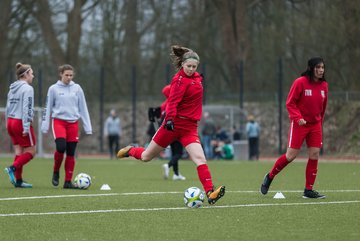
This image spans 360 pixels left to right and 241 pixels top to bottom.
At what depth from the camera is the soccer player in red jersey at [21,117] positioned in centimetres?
1551

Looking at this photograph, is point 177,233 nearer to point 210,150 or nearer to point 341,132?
point 210,150

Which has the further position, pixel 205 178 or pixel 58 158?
pixel 58 158

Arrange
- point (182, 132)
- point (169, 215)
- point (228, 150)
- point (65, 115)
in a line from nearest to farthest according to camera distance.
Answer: point (169, 215), point (182, 132), point (65, 115), point (228, 150)

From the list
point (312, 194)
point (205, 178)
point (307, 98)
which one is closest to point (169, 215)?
point (205, 178)

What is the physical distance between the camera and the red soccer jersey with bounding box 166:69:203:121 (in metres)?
11.9

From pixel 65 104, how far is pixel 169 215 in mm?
5177

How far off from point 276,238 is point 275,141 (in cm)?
2791

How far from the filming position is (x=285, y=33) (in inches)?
1608

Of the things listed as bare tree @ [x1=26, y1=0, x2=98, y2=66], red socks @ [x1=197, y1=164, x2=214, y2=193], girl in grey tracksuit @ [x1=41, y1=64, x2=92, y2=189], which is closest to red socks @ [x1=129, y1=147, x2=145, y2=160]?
Answer: red socks @ [x1=197, y1=164, x2=214, y2=193]

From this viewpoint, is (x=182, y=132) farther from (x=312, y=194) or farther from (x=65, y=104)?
(x=65, y=104)

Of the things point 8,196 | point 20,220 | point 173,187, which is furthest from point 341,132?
point 20,220

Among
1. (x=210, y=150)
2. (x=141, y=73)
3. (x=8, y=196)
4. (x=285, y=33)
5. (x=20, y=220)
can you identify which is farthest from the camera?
(x=141, y=73)

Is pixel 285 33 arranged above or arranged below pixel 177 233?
above

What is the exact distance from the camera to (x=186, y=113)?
1210 centimetres
